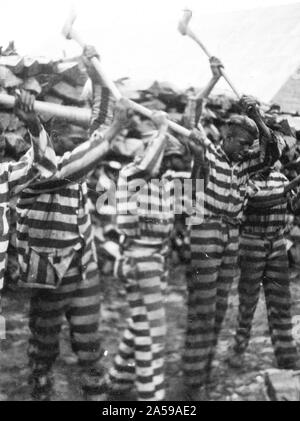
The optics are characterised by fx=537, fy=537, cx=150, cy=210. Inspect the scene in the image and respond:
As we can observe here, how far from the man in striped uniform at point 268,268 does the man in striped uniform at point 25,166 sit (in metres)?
1.52

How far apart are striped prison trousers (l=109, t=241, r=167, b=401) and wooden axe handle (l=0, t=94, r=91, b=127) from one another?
80cm

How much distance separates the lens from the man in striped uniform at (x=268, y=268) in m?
3.70

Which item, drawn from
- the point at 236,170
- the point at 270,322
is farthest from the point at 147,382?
the point at 236,170

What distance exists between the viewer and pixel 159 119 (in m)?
3.10

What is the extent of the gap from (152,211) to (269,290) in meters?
1.19

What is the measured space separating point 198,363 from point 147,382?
458 mm

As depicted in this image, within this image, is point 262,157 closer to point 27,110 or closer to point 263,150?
point 263,150

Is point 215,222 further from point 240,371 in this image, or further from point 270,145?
point 240,371

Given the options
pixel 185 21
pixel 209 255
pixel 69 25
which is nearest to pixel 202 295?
pixel 209 255

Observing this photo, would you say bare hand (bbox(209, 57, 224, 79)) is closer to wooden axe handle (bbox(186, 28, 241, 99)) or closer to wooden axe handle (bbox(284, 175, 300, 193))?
wooden axe handle (bbox(186, 28, 241, 99))

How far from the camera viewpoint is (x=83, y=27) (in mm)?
3172

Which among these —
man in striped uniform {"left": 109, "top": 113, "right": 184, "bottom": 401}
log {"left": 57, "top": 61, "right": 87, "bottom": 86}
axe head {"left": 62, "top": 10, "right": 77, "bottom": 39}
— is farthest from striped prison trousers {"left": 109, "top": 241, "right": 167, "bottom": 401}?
axe head {"left": 62, "top": 10, "right": 77, "bottom": 39}

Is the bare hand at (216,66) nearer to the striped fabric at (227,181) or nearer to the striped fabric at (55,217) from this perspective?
the striped fabric at (227,181)

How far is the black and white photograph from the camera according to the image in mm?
2965
